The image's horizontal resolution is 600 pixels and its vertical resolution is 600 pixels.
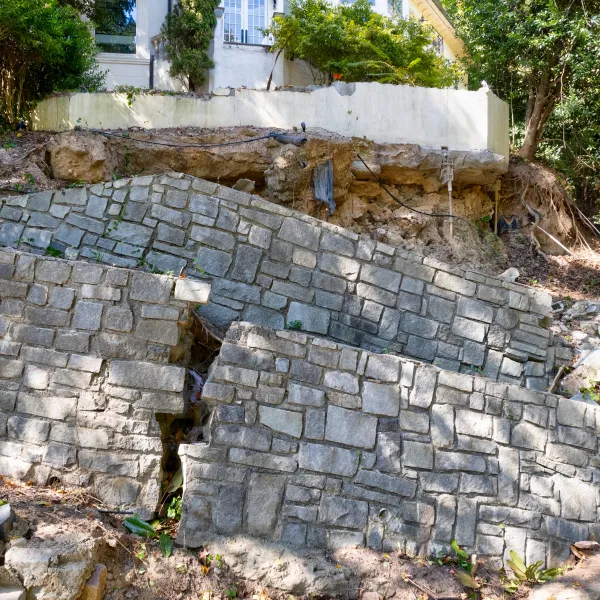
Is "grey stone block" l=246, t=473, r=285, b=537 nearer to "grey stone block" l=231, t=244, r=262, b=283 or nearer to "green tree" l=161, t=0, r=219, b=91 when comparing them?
"grey stone block" l=231, t=244, r=262, b=283

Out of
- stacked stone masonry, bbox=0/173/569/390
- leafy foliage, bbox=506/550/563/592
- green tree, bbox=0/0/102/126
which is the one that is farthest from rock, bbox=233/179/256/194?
leafy foliage, bbox=506/550/563/592

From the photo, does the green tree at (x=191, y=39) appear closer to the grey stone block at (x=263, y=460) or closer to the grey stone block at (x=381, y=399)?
the grey stone block at (x=381, y=399)

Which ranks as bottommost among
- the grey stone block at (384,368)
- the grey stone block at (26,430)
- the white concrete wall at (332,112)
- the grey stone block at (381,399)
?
the grey stone block at (26,430)

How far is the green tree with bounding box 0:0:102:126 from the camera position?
8914 millimetres

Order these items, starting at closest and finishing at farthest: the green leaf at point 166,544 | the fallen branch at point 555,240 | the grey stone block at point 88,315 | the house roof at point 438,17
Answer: the green leaf at point 166,544
the grey stone block at point 88,315
the fallen branch at point 555,240
the house roof at point 438,17

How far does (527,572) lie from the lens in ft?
17.1

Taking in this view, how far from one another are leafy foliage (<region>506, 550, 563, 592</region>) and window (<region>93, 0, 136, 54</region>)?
13.7 meters

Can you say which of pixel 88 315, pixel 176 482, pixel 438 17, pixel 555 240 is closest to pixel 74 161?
pixel 88 315

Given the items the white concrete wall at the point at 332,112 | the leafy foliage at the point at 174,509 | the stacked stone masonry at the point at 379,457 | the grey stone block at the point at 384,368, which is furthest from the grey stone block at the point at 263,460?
A: the white concrete wall at the point at 332,112

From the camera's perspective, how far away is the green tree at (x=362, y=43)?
1251 cm

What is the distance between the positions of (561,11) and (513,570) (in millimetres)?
10117

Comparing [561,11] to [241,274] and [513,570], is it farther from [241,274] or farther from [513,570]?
[513,570]

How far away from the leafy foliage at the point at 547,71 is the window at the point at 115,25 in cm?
777

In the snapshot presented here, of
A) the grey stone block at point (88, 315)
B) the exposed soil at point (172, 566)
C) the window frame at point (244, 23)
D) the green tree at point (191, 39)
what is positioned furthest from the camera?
the window frame at point (244, 23)
